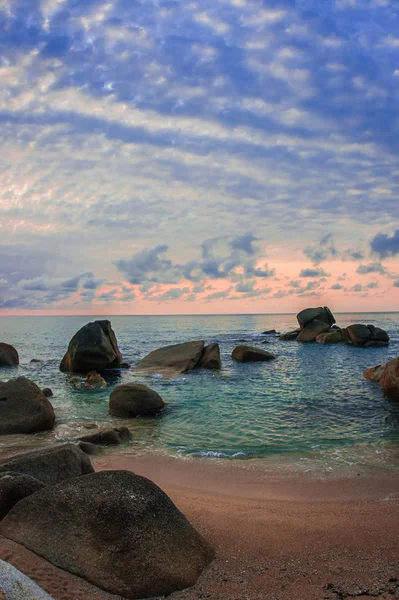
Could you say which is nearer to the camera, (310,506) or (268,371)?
(310,506)

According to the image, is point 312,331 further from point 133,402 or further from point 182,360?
point 133,402

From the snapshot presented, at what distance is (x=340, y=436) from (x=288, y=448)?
6.84 ft

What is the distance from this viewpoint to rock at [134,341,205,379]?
2662cm

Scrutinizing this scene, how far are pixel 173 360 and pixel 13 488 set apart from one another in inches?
877

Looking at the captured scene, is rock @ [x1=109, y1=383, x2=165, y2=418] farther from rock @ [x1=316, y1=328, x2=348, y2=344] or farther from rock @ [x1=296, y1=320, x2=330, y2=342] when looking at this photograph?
rock @ [x1=296, y1=320, x2=330, y2=342]

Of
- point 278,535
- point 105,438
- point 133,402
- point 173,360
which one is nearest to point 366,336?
point 173,360

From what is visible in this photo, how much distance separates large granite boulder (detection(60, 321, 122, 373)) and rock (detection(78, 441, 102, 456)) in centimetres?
1582

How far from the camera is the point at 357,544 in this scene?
5820 mm

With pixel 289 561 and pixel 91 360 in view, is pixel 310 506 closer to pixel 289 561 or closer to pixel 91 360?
pixel 289 561

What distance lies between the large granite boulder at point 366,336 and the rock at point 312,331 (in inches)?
223

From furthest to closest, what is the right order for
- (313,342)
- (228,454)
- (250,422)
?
(313,342), (250,422), (228,454)

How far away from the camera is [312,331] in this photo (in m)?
52.2

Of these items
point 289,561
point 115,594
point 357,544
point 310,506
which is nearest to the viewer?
point 115,594

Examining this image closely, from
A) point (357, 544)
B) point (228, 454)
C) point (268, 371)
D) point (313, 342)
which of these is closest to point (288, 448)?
point (228, 454)
